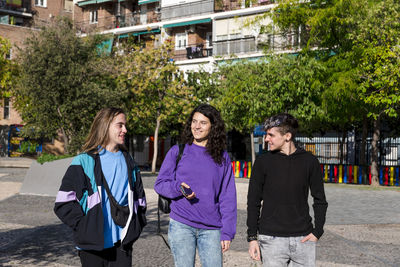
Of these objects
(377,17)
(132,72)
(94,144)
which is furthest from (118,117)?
(132,72)

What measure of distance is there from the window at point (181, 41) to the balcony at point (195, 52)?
0.36 metres

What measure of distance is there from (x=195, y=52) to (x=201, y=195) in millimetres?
35685

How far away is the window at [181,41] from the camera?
136 ft

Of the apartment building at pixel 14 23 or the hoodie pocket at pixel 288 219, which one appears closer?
the hoodie pocket at pixel 288 219

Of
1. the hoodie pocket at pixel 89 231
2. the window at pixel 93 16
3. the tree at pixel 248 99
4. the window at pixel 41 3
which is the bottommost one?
the hoodie pocket at pixel 89 231

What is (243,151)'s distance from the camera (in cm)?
3709

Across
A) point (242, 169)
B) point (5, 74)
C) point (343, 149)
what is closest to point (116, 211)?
point (242, 169)

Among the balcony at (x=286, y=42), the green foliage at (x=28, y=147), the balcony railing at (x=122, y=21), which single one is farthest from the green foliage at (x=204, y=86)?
the green foliage at (x=28, y=147)

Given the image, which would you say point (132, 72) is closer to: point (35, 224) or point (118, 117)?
point (35, 224)

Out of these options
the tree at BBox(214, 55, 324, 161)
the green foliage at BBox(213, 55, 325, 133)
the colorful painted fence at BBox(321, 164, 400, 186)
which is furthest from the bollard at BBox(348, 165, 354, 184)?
the tree at BBox(214, 55, 324, 161)

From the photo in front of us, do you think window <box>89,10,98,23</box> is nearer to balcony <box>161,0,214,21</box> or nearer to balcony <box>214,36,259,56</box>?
balcony <box>161,0,214,21</box>

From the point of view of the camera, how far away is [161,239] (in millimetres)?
8805

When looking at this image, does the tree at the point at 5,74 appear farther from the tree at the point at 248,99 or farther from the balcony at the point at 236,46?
the balcony at the point at 236,46

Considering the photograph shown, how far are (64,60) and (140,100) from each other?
6.94 meters
